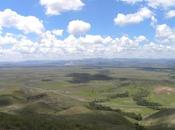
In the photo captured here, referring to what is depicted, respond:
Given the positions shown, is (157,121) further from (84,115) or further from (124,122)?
(84,115)

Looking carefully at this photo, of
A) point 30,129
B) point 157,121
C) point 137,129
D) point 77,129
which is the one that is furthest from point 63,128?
point 157,121

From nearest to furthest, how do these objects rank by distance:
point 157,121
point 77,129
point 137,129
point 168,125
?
1. point 77,129
2. point 137,129
3. point 168,125
4. point 157,121

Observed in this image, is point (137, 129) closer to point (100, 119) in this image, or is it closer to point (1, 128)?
point (100, 119)

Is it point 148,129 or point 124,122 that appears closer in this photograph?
point 148,129

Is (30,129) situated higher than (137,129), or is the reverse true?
(30,129)

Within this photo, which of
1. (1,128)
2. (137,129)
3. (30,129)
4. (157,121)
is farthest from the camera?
(157,121)

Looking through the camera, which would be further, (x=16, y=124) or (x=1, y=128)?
(x=16, y=124)

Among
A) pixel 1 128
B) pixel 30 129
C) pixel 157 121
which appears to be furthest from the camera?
pixel 157 121

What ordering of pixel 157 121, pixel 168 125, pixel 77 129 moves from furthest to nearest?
pixel 157 121, pixel 168 125, pixel 77 129

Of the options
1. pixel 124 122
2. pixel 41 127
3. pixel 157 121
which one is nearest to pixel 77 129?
pixel 41 127
